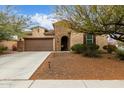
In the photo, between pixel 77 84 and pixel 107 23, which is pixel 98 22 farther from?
pixel 77 84

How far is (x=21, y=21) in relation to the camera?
118 ft

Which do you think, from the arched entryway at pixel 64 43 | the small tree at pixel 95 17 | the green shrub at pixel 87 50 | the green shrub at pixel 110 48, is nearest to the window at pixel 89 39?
the green shrub at pixel 110 48

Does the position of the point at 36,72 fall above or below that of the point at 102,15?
below

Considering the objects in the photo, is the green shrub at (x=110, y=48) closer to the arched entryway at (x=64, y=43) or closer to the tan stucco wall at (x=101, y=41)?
the tan stucco wall at (x=101, y=41)

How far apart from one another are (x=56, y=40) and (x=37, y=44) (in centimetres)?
584

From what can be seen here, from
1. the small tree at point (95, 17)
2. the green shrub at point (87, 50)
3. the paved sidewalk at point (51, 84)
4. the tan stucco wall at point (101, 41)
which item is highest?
the small tree at point (95, 17)

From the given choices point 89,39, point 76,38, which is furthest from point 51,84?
point 76,38

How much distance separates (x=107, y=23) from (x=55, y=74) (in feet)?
17.7

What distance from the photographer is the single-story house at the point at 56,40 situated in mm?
35188

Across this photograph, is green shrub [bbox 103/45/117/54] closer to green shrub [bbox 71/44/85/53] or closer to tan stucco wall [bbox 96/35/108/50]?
tan stucco wall [bbox 96/35/108/50]

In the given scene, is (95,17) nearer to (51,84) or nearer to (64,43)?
(51,84)

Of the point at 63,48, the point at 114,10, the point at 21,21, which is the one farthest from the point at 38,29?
the point at 114,10
